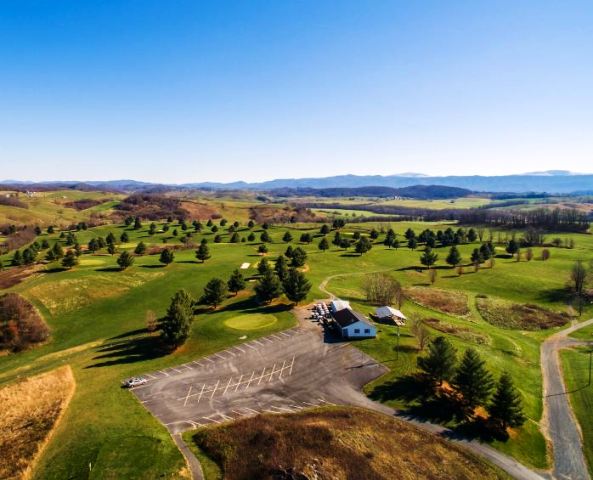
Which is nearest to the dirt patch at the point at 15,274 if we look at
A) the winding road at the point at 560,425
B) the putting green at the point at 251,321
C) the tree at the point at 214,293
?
→ the tree at the point at 214,293

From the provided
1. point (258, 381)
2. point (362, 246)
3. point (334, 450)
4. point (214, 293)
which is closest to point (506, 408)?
point (334, 450)

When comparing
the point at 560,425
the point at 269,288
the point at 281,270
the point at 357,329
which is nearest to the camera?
the point at 560,425

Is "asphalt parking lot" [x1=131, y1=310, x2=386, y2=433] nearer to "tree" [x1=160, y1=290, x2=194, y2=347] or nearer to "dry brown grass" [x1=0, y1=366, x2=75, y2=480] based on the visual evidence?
"tree" [x1=160, y1=290, x2=194, y2=347]

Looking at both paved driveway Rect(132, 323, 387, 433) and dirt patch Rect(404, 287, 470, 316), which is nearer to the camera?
paved driveway Rect(132, 323, 387, 433)

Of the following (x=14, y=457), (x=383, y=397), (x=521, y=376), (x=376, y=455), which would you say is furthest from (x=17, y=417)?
(x=521, y=376)

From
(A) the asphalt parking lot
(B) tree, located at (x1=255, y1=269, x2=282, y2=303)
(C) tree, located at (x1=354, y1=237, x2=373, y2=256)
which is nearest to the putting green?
(A) the asphalt parking lot

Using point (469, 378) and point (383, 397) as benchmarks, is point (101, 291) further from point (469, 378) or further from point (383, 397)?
point (469, 378)

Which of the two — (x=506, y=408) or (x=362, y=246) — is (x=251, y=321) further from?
(x=362, y=246)
